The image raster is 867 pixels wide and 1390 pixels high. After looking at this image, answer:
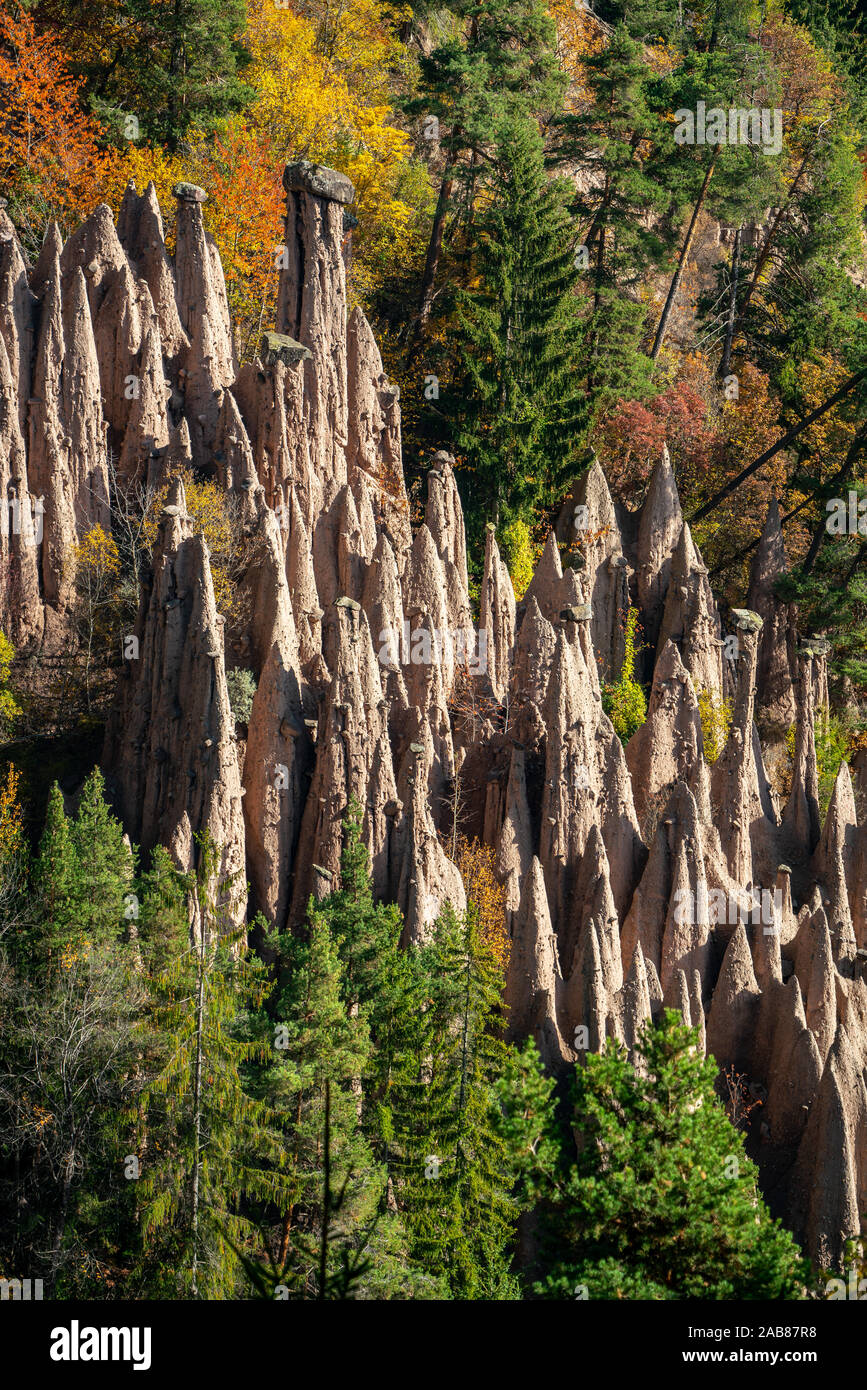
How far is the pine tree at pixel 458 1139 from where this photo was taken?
75.4 feet

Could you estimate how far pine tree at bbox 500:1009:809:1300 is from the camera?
60.4 ft

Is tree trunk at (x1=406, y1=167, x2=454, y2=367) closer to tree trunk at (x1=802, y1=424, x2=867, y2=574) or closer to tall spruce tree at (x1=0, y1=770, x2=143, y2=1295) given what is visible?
tree trunk at (x1=802, y1=424, x2=867, y2=574)

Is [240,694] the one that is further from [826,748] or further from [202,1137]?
[826,748]

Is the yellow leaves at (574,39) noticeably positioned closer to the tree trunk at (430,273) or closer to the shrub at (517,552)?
the tree trunk at (430,273)

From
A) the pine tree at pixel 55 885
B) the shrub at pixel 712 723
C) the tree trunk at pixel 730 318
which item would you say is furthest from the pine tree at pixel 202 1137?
the tree trunk at pixel 730 318

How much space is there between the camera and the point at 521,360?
39.0 m

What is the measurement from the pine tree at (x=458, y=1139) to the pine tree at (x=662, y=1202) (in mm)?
2800

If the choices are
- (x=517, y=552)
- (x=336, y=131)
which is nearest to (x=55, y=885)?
(x=517, y=552)

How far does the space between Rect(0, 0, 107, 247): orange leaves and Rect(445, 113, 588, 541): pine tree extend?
36.0ft

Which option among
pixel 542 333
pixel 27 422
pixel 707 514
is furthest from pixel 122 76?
pixel 707 514

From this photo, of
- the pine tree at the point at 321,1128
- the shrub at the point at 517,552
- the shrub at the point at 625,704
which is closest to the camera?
the pine tree at the point at 321,1128

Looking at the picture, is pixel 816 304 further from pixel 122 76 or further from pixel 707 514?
pixel 122 76

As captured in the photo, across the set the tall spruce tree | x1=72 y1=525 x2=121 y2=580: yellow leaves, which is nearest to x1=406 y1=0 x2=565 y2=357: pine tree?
x1=72 y1=525 x2=121 y2=580: yellow leaves
